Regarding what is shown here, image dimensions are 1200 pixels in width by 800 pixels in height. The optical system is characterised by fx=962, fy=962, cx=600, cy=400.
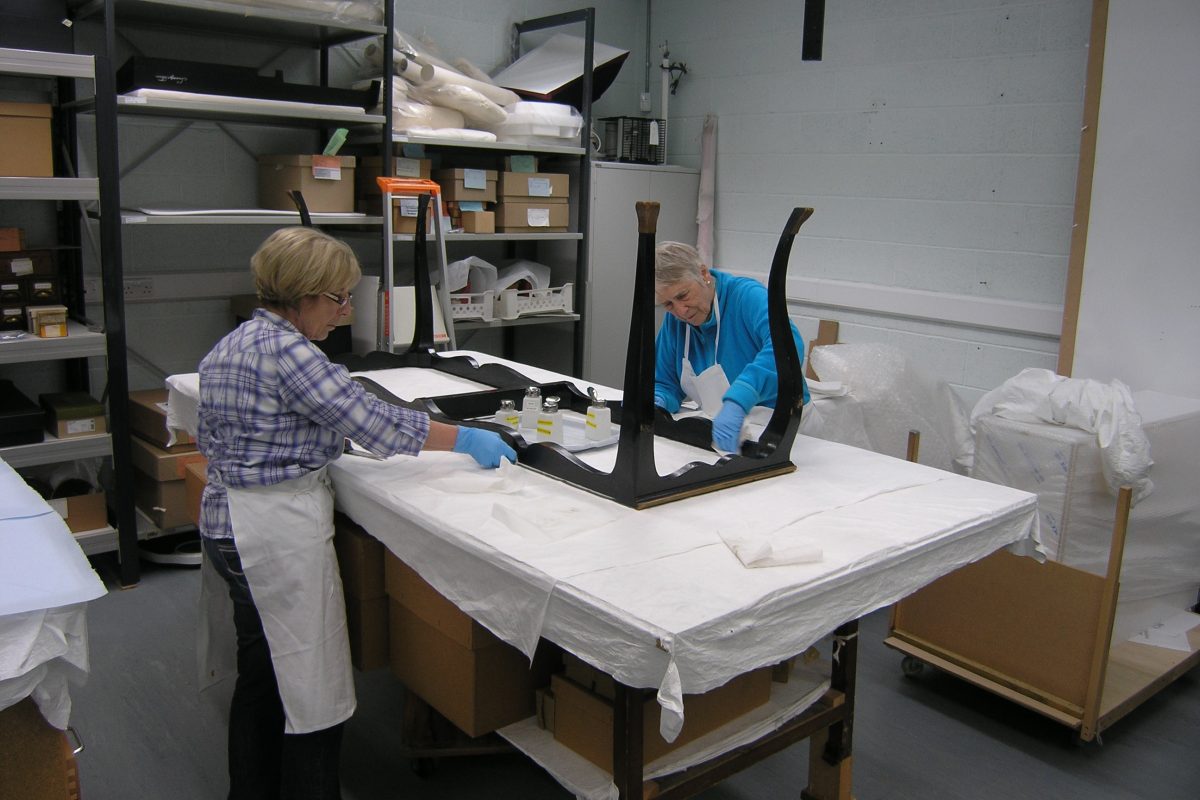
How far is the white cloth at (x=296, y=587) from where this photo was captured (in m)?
1.79

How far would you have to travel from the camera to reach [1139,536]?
9.02 feet

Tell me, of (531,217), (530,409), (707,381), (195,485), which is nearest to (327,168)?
(531,217)

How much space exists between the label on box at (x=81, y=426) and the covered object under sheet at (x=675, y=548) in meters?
1.61

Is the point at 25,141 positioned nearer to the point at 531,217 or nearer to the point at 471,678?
the point at 531,217

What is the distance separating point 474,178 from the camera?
13.0ft

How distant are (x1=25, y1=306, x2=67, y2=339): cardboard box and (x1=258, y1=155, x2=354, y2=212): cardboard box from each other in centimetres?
91

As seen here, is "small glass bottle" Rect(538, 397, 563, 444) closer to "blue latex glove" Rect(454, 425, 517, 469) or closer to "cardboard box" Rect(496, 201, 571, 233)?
"blue latex glove" Rect(454, 425, 517, 469)

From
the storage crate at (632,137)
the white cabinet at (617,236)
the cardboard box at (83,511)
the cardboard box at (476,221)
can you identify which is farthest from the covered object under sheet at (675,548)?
the storage crate at (632,137)

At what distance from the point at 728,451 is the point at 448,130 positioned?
221 cm

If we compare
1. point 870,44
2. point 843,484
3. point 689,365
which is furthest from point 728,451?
point 870,44

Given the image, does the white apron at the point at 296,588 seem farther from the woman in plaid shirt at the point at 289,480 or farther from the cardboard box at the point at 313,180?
the cardboard box at the point at 313,180

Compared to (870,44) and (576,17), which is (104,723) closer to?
(576,17)

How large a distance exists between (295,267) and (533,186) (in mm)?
2495

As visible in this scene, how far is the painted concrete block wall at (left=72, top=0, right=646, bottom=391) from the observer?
11.9 feet
